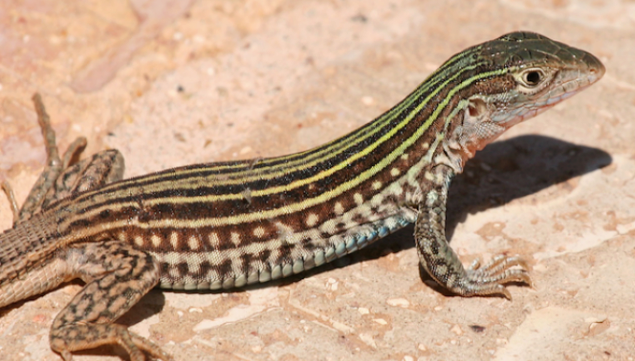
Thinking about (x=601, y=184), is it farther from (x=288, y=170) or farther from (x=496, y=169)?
(x=288, y=170)

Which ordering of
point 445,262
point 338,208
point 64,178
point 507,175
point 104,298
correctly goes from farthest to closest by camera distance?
point 507,175 < point 64,178 < point 338,208 < point 445,262 < point 104,298

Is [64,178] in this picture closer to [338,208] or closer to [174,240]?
[174,240]

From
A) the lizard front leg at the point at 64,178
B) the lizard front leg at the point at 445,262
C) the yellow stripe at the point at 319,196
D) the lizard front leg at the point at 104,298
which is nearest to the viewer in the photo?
the lizard front leg at the point at 104,298

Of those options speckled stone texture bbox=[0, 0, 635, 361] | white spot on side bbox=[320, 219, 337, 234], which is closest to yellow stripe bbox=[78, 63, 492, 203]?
white spot on side bbox=[320, 219, 337, 234]

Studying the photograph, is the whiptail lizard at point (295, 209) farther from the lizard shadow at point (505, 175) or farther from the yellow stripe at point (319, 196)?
the lizard shadow at point (505, 175)

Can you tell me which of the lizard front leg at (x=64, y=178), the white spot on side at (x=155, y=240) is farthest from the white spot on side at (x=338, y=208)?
the lizard front leg at (x=64, y=178)

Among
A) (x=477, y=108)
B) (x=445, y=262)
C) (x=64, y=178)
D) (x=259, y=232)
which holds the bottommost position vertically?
(x=445, y=262)

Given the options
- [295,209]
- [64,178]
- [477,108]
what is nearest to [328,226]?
[295,209]
